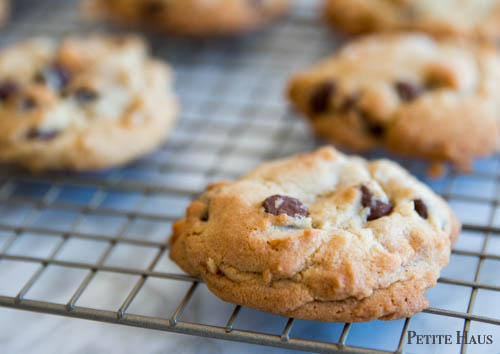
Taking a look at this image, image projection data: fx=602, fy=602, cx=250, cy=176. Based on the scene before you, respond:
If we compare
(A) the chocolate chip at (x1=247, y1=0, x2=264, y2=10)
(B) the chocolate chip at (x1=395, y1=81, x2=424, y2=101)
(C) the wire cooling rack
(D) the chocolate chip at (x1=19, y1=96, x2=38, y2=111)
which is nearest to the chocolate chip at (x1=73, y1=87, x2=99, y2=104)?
(D) the chocolate chip at (x1=19, y1=96, x2=38, y2=111)

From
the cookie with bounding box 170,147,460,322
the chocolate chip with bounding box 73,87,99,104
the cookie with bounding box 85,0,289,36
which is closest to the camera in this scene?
the cookie with bounding box 170,147,460,322

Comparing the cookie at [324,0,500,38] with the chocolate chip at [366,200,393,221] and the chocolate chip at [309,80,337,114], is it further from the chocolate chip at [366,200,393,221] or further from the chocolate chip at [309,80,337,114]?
the chocolate chip at [366,200,393,221]

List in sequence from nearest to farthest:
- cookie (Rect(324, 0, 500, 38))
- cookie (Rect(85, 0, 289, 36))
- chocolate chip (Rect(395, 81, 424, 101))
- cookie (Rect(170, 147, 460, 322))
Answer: cookie (Rect(170, 147, 460, 322)) → chocolate chip (Rect(395, 81, 424, 101)) → cookie (Rect(324, 0, 500, 38)) → cookie (Rect(85, 0, 289, 36))

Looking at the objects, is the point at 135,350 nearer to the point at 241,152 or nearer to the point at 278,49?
the point at 241,152

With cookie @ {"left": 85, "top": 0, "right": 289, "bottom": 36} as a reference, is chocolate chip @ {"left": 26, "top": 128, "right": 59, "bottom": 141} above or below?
below

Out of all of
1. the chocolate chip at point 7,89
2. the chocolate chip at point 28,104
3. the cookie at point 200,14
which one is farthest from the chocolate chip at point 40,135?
the cookie at point 200,14

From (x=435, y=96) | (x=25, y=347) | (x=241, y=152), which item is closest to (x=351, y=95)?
(x=435, y=96)

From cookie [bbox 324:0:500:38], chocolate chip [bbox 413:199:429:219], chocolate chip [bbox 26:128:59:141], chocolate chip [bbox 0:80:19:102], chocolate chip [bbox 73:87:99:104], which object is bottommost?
chocolate chip [bbox 26:128:59:141]
